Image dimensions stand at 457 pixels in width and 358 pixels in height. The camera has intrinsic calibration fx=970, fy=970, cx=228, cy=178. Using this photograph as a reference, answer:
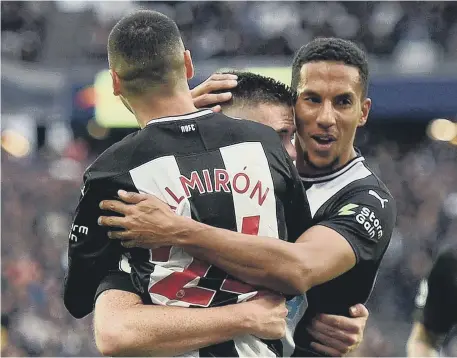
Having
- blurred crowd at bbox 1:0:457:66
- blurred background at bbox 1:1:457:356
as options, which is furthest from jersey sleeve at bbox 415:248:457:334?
blurred crowd at bbox 1:0:457:66

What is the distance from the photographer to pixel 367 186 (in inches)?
156

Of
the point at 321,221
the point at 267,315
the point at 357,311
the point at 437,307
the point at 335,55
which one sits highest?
the point at 335,55

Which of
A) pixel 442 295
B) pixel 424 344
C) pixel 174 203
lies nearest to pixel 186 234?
pixel 174 203

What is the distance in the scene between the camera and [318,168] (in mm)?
4152

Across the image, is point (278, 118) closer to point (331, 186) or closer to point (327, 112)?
point (327, 112)

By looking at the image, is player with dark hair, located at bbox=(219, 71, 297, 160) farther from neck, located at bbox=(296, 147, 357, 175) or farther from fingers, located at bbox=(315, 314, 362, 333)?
fingers, located at bbox=(315, 314, 362, 333)

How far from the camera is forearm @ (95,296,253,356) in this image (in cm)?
327

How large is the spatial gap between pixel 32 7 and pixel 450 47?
8.30 metres

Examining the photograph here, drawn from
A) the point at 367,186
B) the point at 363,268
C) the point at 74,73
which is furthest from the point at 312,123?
the point at 74,73

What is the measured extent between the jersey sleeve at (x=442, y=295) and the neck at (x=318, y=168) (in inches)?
52.4

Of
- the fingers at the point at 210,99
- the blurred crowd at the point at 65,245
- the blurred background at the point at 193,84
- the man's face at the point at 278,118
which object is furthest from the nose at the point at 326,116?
the blurred background at the point at 193,84

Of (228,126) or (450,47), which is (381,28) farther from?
(228,126)

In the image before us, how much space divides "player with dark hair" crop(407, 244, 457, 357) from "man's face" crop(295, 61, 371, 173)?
141cm

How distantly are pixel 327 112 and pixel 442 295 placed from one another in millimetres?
1699
